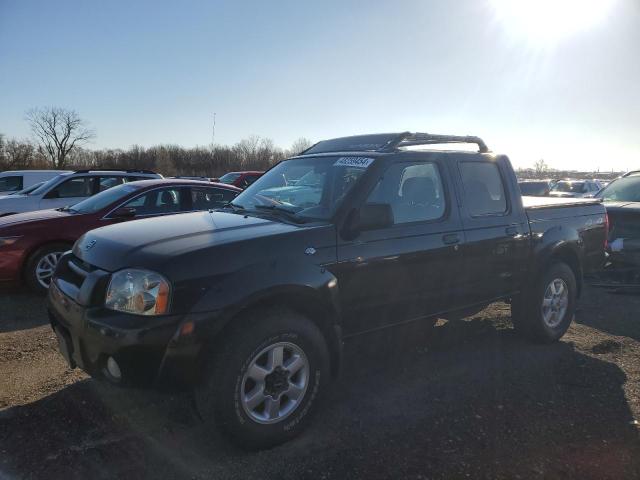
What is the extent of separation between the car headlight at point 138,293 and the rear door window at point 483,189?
2704 millimetres

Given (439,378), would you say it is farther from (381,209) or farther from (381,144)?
(381,144)

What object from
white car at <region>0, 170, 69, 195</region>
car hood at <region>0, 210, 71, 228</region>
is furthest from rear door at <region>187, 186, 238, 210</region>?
white car at <region>0, 170, 69, 195</region>

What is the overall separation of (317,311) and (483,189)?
2.21 m

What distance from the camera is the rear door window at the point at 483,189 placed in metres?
4.23

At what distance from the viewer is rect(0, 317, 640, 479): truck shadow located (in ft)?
9.19

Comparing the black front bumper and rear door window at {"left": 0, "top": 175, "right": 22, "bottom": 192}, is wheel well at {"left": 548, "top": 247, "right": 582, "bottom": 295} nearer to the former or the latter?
the black front bumper

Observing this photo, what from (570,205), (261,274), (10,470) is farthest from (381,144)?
(10,470)

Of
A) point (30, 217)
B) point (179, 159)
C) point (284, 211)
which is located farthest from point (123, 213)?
point (179, 159)

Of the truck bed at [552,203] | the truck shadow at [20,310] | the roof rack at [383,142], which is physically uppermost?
the roof rack at [383,142]

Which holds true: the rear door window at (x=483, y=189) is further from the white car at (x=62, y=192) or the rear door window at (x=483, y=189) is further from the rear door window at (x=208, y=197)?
the white car at (x=62, y=192)

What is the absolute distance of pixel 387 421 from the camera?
11.0ft

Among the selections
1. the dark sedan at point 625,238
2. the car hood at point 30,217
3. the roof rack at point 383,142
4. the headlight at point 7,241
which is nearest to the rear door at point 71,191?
the car hood at point 30,217

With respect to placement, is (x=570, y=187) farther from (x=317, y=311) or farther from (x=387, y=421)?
(x=317, y=311)

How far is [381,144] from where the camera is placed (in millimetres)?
4035
